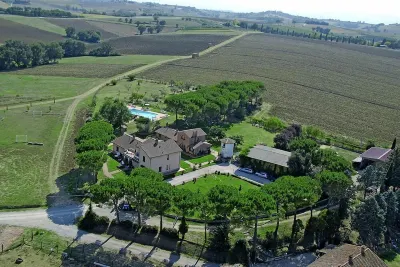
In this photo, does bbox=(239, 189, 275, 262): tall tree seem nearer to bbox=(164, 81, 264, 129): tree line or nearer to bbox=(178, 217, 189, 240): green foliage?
bbox=(178, 217, 189, 240): green foliage

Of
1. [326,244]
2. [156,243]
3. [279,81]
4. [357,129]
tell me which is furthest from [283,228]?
[279,81]

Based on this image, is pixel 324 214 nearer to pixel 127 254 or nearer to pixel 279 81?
pixel 127 254

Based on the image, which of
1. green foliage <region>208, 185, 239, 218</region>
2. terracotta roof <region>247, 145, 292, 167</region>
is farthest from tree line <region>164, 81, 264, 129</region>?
green foliage <region>208, 185, 239, 218</region>

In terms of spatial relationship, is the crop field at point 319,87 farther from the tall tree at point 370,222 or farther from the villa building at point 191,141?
the tall tree at point 370,222

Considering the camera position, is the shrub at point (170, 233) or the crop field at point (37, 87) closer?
the shrub at point (170, 233)

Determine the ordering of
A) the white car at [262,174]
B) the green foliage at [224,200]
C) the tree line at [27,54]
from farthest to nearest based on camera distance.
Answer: the tree line at [27,54] < the white car at [262,174] < the green foliage at [224,200]

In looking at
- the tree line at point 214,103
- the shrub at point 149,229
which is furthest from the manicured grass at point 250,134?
the shrub at point 149,229
